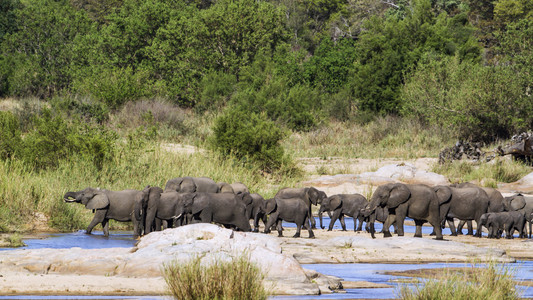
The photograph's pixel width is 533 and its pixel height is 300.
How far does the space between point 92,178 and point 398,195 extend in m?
8.08

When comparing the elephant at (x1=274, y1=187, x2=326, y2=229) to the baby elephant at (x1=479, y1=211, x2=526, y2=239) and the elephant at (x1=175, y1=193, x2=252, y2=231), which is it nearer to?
the elephant at (x1=175, y1=193, x2=252, y2=231)

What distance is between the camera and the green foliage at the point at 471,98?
1443 inches

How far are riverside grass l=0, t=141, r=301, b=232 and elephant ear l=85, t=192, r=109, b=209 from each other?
3.25ft

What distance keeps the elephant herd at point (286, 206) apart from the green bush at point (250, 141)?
8.25m

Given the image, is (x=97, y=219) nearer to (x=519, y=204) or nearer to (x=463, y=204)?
(x=463, y=204)

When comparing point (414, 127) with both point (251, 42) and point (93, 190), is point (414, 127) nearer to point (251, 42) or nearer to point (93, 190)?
point (251, 42)

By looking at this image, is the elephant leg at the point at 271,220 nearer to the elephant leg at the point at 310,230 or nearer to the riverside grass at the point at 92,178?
the elephant leg at the point at 310,230

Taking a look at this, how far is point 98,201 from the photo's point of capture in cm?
1698

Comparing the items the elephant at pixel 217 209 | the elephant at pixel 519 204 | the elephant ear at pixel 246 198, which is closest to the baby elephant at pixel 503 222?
the elephant at pixel 519 204

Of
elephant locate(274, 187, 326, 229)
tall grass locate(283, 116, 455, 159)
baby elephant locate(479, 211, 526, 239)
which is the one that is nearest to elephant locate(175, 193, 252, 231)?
elephant locate(274, 187, 326, 229)

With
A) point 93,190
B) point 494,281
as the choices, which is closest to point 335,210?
point 93,190

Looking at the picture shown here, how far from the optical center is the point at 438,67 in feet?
133

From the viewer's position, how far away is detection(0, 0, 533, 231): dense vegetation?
73.2 ft

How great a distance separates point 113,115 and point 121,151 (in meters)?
16.4
